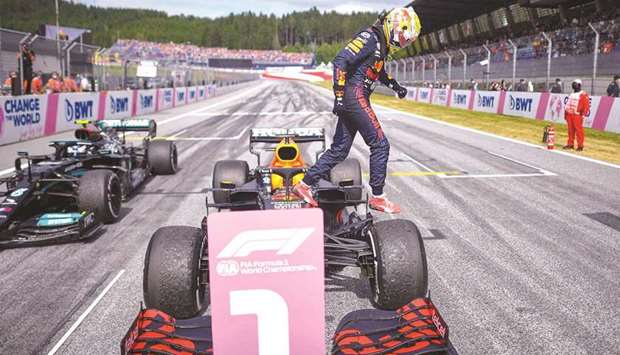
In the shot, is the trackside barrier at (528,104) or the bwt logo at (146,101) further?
the bwt logo at (146,101)

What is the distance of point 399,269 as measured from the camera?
11.6 ft

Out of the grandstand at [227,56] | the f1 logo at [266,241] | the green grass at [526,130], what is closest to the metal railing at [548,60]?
the green grass at [526,130]

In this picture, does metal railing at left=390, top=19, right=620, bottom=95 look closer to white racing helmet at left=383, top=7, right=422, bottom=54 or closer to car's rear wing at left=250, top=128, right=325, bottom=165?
car's rear wing at left=250, top=128, right=325, bottom=165

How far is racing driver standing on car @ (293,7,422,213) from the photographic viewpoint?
4.79 metres

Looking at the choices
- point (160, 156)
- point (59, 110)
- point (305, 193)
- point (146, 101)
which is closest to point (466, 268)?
point (305, 193)

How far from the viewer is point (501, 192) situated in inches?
332

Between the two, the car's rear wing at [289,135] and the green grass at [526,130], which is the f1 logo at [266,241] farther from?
the green grass at [526,130]

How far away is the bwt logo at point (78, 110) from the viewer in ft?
58.6

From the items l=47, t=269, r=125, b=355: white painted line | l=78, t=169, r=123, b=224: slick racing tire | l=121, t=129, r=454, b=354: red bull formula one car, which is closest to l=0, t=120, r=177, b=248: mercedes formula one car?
l=78, t=169, r=123, b=224: slick racing tire

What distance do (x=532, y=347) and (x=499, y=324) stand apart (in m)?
0.35

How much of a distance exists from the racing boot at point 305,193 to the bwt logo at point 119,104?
18379mm

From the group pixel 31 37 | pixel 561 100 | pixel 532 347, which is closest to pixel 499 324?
pixel 532 347

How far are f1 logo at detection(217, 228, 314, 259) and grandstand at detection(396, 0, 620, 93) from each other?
19584mm

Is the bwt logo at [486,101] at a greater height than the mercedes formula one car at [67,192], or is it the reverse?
the bwt logo at [486,101]
